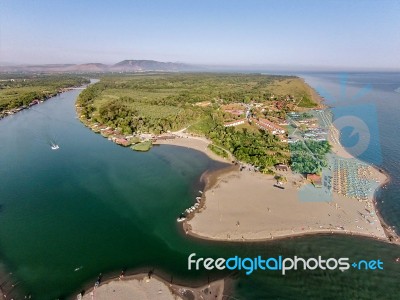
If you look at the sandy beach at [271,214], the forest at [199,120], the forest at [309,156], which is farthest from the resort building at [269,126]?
the sandy beach at [271,214]

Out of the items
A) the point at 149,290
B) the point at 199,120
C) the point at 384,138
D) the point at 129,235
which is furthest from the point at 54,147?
the point at 384,138

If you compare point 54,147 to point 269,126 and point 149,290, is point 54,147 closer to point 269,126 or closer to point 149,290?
point 149,290

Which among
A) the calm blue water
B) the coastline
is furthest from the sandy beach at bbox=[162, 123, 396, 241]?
the calm blue water

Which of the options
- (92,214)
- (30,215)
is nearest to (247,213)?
(92,214)

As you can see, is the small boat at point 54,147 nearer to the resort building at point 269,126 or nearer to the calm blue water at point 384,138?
the resort building at point 269,126

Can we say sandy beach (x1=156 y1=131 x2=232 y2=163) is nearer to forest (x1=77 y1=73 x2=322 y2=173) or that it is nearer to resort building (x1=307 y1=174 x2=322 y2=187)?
forest (x1=77 y1=73 x2=322 y2=173)

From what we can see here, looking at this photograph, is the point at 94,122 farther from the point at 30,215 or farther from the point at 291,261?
the point at 291,261
